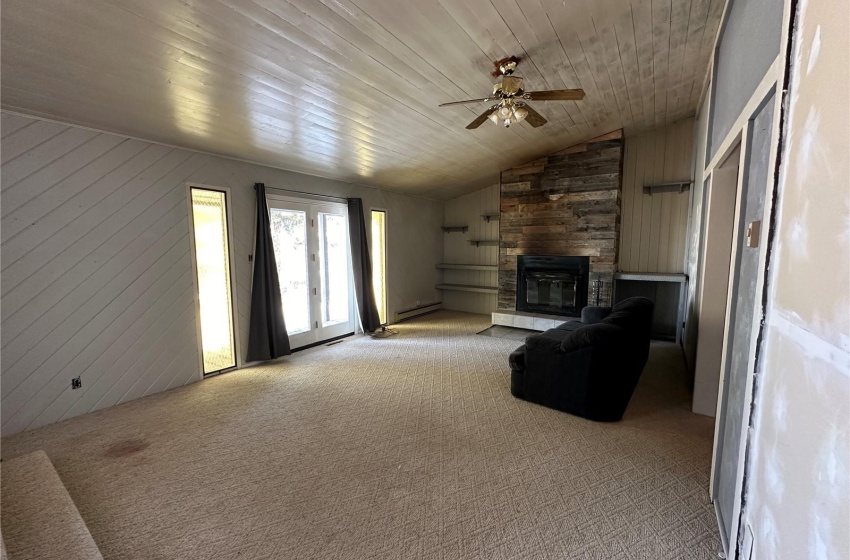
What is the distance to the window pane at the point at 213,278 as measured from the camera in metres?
3.83

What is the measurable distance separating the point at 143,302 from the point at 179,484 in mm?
1940

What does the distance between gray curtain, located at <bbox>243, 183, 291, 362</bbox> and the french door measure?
25cm

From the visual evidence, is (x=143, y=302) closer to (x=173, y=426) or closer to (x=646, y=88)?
(x=173, y=426)

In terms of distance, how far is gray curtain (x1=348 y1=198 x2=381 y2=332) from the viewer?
5453 millimetres

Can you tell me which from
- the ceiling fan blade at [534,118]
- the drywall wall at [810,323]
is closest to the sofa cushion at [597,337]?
the drywall wall at [810,323]

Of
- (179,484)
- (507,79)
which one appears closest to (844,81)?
(507,79)

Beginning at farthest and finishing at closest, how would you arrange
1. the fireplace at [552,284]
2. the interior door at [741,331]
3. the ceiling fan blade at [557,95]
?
1. the fireplace at [552,284]
2. the ceiling fan blade at [557,95]
3. the interior door at [741,331]

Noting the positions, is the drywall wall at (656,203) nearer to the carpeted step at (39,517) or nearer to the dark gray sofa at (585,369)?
the dark gray sofa at (585,369)

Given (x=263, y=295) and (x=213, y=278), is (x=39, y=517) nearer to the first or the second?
(x=213, y=278)

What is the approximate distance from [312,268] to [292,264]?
324 mm

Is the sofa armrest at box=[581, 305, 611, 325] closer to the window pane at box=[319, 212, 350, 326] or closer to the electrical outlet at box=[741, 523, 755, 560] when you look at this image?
the electrical outlet at box=[741, 523, 755, 560]

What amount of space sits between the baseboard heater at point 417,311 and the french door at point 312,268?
115 cm

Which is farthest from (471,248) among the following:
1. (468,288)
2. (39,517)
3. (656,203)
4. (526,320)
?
(39,517)

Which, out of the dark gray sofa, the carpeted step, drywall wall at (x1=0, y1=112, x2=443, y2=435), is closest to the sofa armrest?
the dark gray sofa
